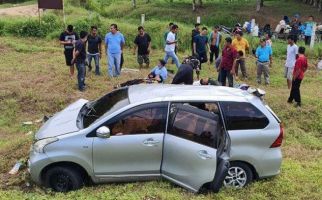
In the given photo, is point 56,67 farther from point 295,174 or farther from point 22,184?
point 295,174

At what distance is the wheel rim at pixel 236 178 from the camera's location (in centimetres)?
701

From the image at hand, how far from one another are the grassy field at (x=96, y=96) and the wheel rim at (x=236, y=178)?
140mm

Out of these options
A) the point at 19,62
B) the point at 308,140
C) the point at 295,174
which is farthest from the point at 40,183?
the point at 19,62

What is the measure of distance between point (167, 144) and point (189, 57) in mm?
5325

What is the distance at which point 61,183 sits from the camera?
22.5 feet

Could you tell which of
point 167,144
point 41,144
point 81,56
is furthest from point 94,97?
point 167,144

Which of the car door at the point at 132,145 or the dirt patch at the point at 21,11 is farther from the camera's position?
the dirt patch at the point at 21,11

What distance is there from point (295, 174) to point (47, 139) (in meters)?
3.69

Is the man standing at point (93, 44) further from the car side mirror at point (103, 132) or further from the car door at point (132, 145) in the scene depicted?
the car side mirror at point (103, 132)

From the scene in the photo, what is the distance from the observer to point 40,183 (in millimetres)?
6902

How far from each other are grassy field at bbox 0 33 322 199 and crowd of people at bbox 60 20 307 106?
1.52ft

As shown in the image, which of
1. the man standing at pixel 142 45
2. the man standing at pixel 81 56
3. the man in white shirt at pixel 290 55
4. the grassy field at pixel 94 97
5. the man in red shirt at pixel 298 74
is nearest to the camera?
the grassy field at pixel 94 97

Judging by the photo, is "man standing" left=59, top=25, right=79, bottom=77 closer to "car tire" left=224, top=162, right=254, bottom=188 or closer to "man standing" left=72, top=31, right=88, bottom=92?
"man standing" left=72, top=31, right=88, bottom=92

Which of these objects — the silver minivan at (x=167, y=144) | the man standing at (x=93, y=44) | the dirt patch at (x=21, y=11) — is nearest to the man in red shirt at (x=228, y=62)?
the man standing at (x=93, y=44)
